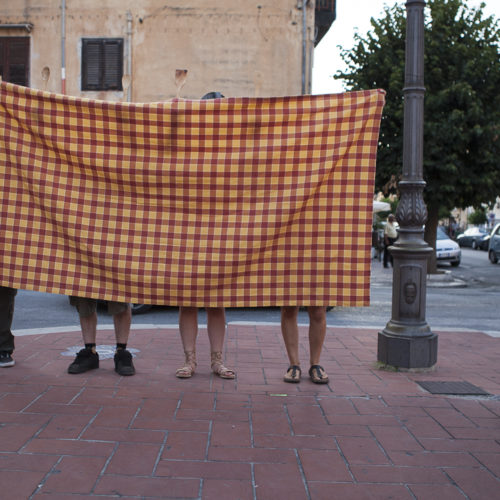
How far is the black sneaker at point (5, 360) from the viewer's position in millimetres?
5246

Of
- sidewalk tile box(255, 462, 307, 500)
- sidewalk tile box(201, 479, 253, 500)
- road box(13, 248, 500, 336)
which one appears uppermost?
sidewalk tile box(201, 479, 253, 500)

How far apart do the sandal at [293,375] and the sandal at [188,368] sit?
0.72 meters

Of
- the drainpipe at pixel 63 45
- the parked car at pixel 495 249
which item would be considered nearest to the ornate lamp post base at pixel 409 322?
the drainpipe at pixel 63 45

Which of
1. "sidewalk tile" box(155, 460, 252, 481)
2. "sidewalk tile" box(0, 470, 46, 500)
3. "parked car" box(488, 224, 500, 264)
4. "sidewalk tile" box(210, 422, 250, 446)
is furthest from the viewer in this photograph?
"parked car" box(488, 224, 500, 264)

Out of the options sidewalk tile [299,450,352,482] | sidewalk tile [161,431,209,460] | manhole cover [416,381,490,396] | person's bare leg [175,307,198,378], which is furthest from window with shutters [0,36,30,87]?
sidewalk tile [299,450,352,482]

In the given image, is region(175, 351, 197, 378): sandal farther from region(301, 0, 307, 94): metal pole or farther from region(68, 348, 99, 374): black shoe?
region(301, 0, 307, 94): metal pole

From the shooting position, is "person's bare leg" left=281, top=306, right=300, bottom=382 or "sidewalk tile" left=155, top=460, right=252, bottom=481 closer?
"sidewalk tile" left=155, top=460, right=252, bottom=481

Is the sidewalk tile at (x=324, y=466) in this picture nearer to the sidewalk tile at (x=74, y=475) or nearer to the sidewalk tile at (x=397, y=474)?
the sidewalk tile at (x=397, y=474)

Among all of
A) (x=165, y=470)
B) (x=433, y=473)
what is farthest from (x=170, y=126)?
(x=433, y=473)

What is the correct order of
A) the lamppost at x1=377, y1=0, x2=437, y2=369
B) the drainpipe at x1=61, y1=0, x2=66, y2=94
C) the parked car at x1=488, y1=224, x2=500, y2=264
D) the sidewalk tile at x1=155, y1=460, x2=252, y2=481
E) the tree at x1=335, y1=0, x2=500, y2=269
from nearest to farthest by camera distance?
the sidewalk tile at x1=155, y1=460, x2=252, y2=481 → the lamppost at x1=377, y1=0, x2=437, y2=369 → the tree at x1=335, y1=0, x2=500, y2=269 → the drainpipe at x1=61, y1=0, x2=66, y2=94 → the parked car at x1=488, y1=224, x2=500, y2=264

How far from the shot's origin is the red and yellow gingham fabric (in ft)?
15.3

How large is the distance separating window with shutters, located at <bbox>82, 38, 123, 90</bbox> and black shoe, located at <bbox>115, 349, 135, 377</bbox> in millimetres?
15417

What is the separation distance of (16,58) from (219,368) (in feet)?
56.5

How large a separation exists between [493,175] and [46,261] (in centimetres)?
1358
